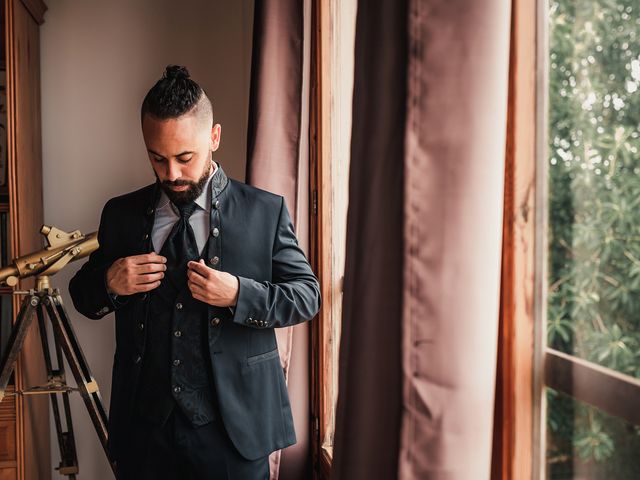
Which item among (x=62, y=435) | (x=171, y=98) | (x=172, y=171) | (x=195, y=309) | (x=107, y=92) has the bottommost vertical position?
(x=62, y=435)

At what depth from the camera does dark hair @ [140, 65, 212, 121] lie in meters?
1.38

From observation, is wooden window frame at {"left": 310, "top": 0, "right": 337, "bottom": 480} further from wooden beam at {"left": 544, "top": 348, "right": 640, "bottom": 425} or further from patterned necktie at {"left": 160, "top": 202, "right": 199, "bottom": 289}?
wooden beam at {"left": 544, "top": 348, "right": 640, "bottom": 425}

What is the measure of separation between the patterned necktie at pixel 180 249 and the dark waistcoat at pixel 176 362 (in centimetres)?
2

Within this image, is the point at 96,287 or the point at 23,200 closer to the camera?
the point at 96,287

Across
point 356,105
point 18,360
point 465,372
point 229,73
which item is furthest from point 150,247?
point 229,73

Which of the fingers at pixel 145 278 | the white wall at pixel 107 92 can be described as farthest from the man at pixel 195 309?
the white wall at pixel 107 92

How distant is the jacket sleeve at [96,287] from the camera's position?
1.45 m

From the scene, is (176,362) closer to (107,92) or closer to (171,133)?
(171,133)

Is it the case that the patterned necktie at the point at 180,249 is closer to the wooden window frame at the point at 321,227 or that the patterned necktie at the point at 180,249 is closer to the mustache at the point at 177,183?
the mustache at the point at 177,183

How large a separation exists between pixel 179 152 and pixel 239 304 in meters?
0.37

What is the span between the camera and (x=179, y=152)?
1381 mm

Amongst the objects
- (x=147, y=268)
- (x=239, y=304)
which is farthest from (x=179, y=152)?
(x=239, y=304)

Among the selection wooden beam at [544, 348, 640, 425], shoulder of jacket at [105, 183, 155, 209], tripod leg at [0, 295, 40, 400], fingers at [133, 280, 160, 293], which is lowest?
tripod leg at [0, 295, 40, 400]

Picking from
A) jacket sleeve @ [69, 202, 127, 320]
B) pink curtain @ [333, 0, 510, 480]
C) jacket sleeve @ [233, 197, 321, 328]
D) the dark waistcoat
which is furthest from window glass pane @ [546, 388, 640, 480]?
jacket sleeve @ [69, 202, 127, 320]
